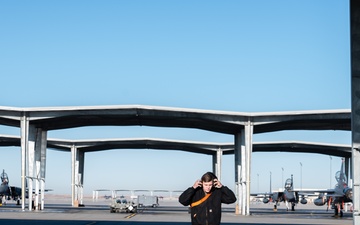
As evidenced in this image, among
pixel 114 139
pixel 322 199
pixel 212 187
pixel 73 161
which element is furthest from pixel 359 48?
pixel 322 199

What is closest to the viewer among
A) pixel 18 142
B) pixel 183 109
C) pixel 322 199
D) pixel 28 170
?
pixel 183 109

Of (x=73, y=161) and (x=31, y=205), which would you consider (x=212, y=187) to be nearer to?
(x=31, y=205)

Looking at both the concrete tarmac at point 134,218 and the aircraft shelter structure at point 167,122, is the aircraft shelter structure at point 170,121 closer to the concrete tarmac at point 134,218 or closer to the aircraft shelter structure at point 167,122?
the aircraft shelter structure at point 167,122

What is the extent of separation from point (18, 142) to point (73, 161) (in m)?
8.26

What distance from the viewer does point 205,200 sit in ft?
28.4

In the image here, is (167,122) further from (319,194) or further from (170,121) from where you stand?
(319,194)

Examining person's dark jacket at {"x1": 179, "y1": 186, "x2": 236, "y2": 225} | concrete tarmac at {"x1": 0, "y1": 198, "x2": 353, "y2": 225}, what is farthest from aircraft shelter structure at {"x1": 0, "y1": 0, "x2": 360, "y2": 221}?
person's dark jacket at {"x1": 179, "y1": 186, "x2": 236, "y2": 225}

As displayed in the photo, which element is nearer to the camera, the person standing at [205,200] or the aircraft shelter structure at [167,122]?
the person standing at [205,200]

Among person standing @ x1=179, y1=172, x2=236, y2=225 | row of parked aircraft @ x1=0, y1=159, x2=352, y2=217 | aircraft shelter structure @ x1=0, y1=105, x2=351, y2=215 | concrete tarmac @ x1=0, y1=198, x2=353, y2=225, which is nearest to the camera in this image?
person standing @ x1=179, y1=172, x2=236, y2=225

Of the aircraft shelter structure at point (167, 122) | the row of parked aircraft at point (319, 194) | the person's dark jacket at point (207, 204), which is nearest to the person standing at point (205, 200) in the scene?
the person's dark jacket at point (207, 204)

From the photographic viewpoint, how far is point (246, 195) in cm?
5956

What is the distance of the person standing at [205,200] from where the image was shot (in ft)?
28.2

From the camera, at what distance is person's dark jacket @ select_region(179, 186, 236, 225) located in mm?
8609

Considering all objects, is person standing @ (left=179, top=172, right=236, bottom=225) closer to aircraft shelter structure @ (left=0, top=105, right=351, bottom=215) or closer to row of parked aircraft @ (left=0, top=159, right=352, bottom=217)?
aircraft shelter structure @ (left=0, top=105, right=351, bottom=215)
